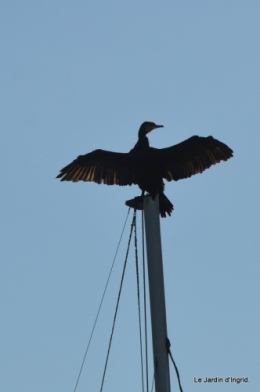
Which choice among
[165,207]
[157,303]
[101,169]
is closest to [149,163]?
[165,207]

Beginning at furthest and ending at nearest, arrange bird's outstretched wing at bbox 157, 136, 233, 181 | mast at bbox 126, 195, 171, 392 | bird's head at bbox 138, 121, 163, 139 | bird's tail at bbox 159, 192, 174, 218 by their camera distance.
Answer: bird's head at bbox 138, 121, 163, 139 → bird's outstretched wing at bbox 157, 136, 233, 181 → bird's tail at bbox 159, 192, 174, 218 → mast at bbox 126, 195, 171, 392

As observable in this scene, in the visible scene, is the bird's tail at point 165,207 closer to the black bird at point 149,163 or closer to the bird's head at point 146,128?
the black bird at point 149,163

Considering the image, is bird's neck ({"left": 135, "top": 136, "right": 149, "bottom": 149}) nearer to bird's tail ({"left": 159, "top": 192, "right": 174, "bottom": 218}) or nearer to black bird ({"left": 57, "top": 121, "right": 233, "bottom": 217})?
black bird ({"left": 57, "top": 121, "right": 233, "bottom": 217})

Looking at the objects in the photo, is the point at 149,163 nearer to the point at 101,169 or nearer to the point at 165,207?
the point at 165,207

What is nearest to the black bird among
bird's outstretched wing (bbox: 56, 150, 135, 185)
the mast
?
bird's outstretched wing (bbox: 56, 150, 135, 185)

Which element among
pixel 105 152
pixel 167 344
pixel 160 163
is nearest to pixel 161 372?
pixel 167 344

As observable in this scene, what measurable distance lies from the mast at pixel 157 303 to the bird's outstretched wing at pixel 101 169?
374 centimetres

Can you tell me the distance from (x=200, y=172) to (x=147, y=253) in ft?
13.0

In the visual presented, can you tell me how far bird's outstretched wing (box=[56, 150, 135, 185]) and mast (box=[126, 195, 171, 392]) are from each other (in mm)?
3740

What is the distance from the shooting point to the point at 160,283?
618 cm

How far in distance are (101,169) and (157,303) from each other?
4.63m

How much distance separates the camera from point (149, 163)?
32.0 feet

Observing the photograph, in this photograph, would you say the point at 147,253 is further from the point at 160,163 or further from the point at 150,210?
the point at 160,163

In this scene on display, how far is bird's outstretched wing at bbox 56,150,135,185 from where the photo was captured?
404 inches
